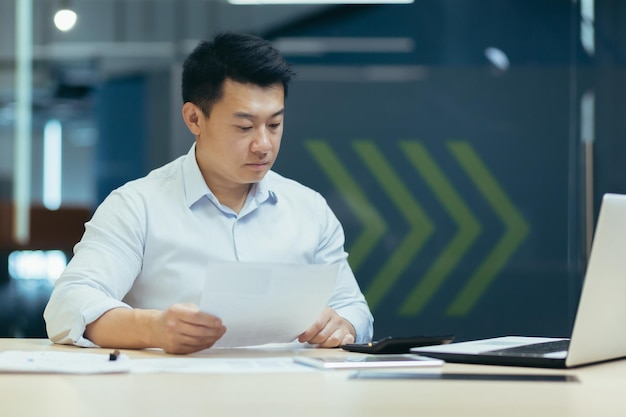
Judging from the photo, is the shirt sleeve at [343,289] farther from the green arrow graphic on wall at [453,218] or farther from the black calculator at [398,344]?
the green arrow graphic on wall at [453,218]

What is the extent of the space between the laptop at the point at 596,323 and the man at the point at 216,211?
0.52m

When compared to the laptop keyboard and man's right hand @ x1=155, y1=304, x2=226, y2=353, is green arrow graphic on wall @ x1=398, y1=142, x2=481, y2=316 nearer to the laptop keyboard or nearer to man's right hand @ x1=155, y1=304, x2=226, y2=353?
the laptop keyboard

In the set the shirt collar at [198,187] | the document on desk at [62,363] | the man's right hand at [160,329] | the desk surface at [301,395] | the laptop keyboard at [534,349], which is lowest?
the desk surface at [301,395]

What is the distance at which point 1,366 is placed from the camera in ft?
5.21

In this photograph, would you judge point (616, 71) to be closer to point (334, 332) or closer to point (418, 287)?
point (418, 287)

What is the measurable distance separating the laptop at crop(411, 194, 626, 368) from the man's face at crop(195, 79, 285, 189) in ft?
2.63

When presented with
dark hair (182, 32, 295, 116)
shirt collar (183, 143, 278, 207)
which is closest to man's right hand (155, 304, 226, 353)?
shirt collar (183, 143, 278, 207)

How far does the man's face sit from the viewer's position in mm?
2479

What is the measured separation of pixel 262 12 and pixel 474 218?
1.60m

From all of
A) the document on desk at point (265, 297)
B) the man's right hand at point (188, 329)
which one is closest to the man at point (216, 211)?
the document on desk at point (265, 297)

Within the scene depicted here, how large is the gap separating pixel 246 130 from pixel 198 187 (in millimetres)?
202

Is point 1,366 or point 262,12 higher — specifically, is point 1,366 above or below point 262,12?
below

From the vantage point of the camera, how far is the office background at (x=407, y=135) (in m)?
5.06

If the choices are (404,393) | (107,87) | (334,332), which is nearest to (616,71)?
(107,87)
